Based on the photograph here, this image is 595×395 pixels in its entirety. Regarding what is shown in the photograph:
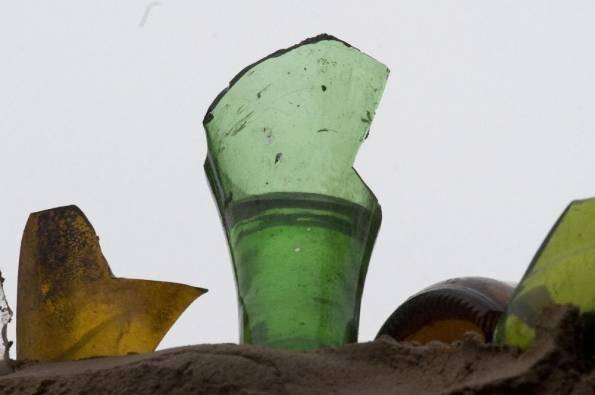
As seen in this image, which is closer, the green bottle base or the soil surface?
the soil surface

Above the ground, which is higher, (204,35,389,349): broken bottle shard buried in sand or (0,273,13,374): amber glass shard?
(204,35,389,349): broken bottle shard buried in sand

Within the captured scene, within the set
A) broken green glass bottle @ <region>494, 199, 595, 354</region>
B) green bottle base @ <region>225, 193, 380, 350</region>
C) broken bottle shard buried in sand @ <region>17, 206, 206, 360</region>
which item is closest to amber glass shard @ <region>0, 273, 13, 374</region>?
broken bottle shard buried in sand @ <region>17, 206, 206, 360</region>

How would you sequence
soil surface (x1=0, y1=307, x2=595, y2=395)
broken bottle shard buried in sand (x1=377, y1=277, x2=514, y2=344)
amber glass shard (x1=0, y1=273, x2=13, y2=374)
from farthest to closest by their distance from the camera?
broken bottle shard buried in sand (x1=377, y1=277, x2=514, y2=344) < amber glass shard (x1=0, y1=273, x2=13, y2=374) < soil surface (x1=0, y1=307, x2=595, y2=395)

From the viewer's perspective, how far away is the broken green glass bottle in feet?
1.60

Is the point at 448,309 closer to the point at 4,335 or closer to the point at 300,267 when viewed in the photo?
the point at 300,267

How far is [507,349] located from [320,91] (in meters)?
0.31

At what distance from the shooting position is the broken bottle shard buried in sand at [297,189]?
0.69 m

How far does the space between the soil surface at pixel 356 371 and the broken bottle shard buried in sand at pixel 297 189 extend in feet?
0.44

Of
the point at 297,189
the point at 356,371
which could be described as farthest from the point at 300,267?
the point at 356,371

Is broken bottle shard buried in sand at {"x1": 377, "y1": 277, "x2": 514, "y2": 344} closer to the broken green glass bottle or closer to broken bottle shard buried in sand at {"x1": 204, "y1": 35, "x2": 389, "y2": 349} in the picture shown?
broken bottle shard buried in sand at {"x1": 204, "y1": 35, "x2": 389, "y2": 349}

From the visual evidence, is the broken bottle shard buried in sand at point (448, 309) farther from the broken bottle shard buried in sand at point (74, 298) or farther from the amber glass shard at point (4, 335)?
the amber glass shard at point (4, 335)

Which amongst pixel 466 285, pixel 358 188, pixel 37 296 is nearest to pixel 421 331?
pixel 466 285

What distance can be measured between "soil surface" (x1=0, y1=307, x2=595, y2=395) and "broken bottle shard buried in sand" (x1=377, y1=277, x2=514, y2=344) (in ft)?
0.99

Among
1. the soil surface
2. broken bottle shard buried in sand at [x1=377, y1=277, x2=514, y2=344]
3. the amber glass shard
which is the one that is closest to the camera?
the soil surface
